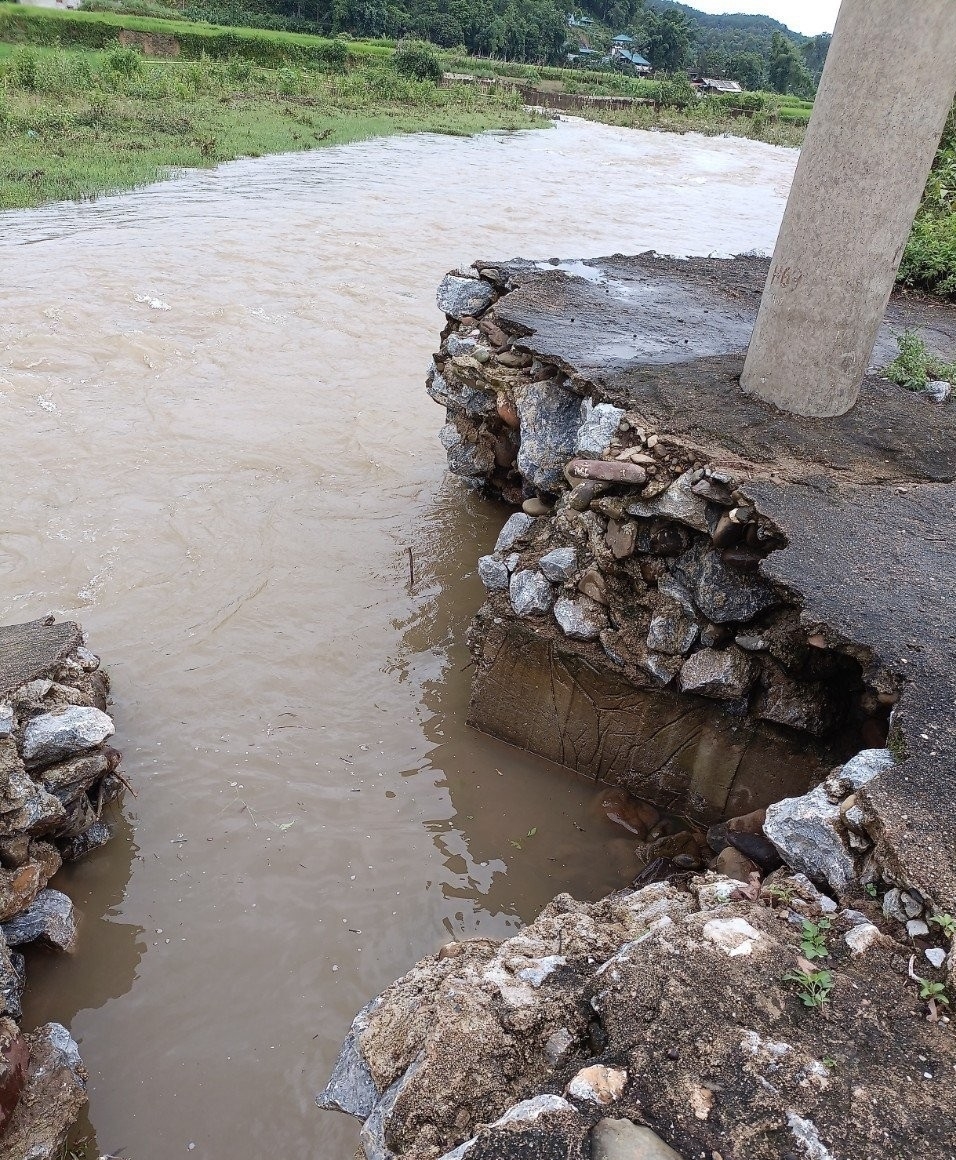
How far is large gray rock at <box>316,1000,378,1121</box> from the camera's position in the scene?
2.28m

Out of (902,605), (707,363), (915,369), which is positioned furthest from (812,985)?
(915,369)

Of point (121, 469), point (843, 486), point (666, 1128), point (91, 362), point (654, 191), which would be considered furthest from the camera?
point (654, 191)

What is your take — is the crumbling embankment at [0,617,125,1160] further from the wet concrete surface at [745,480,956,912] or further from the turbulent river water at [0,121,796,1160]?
the wet concrete surface at [745,480,956,912]

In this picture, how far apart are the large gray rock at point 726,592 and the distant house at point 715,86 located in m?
54.4

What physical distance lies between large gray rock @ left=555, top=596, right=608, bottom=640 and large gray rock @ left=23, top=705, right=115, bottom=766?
2.15 m

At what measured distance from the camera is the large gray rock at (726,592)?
156 inches

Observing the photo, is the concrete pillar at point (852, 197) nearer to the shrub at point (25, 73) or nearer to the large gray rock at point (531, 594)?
the large gray rock at point (531, 594)

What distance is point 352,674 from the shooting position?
507 centimetres

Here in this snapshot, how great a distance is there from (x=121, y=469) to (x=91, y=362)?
2159 millimetres

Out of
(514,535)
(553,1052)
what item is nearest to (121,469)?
(514,535)

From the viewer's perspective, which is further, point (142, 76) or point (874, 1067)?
point (142, 76)

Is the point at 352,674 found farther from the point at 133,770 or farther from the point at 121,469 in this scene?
the point at 121,469

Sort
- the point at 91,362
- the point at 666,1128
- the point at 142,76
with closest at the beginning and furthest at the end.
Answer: the point at 666,1128 < the point at 91,362 < the point at 142,76

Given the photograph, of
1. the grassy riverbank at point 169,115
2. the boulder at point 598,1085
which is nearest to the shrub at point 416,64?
the grassy riverbank at point 169,115
